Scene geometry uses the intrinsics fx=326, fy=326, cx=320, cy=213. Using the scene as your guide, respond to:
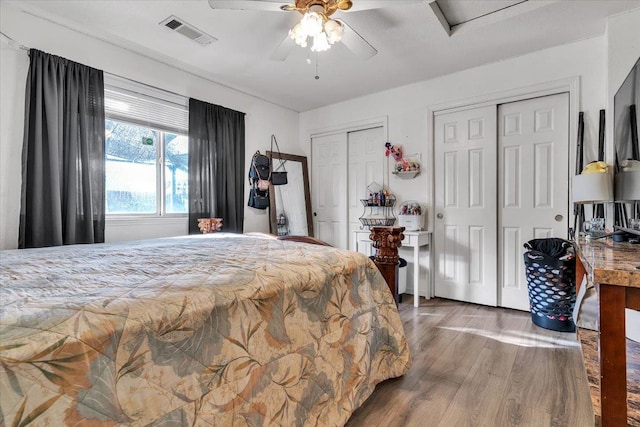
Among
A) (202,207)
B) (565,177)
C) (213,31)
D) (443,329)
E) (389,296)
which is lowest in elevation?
(443,329)

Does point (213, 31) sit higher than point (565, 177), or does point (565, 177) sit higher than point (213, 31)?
point (213, 31)

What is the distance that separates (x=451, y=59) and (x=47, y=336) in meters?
3.37

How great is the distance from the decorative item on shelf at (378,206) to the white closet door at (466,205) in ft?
1.67

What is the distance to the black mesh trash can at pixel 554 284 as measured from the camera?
94.2 inches

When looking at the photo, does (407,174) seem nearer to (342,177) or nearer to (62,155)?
(342,177)

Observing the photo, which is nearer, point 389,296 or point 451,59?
point 389,296

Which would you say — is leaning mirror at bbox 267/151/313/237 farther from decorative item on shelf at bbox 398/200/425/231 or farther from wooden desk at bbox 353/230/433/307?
decorative item on shelf at bbox 398/200/425/231

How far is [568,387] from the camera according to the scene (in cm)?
171

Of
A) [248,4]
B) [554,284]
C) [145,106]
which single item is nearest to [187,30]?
[145,106]

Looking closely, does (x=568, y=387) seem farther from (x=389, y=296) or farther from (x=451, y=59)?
(x=451, y=59)

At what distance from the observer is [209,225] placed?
3.15 m

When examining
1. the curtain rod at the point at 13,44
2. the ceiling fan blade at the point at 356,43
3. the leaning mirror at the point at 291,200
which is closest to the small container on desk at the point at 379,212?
the leaning mirror at the point at 291,200

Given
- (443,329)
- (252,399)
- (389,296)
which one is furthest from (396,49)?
(252,399)

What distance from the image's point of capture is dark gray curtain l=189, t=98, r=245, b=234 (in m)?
3.22
